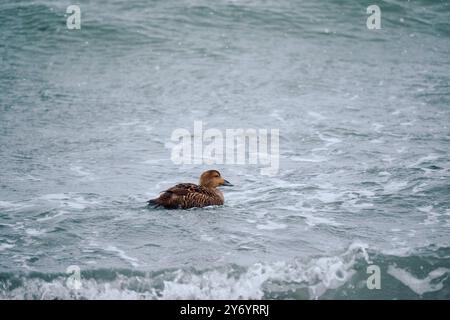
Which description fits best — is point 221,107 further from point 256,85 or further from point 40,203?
point 40,203

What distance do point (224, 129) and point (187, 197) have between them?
3.97m

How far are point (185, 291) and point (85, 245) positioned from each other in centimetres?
159

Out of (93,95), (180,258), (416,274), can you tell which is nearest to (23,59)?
(93,95)

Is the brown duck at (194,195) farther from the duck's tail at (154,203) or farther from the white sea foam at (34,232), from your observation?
the white sea foam at (34,232)

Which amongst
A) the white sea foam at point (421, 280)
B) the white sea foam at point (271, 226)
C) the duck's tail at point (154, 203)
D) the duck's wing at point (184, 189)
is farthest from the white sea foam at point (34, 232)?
the white sea foam at point (421, 280)

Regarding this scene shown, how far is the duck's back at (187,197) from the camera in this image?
9.49m

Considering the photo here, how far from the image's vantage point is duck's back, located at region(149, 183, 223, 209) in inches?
374

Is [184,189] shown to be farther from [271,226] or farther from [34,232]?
[34,232]

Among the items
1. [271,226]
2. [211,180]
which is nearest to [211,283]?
[271,226]

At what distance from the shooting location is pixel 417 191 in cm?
998

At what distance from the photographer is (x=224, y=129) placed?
13.4 metres

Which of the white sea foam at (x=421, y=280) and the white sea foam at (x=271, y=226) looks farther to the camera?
the white sea foam at (x=271, y=226)

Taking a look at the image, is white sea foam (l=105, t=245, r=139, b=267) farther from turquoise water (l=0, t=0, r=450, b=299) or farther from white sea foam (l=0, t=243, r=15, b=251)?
white sea foam (l=0, t=243, r=15, b=251)

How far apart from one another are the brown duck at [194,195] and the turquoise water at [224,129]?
139 mm
